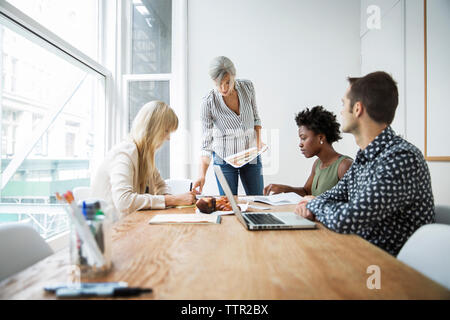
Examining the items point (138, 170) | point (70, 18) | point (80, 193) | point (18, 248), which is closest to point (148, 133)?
point (138, 170)

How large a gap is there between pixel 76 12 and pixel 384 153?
2992 millimetres

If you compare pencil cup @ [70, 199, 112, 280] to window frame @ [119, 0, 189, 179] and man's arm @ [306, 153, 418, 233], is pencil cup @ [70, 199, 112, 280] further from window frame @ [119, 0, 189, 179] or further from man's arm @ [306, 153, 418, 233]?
window frame @ [119, 0, 189, 179]

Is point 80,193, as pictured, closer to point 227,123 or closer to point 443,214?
point 227,123

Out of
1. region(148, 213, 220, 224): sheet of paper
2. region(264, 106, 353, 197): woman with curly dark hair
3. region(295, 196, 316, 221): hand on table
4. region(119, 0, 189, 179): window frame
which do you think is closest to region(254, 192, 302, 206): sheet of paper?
region(264, 106, 353, 197): woman with curly dark hair

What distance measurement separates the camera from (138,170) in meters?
1.68

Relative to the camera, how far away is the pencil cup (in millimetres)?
613

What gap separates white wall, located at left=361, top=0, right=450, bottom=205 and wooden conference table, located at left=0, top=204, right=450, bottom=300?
1578mm

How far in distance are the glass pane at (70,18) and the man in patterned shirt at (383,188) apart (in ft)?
7.32

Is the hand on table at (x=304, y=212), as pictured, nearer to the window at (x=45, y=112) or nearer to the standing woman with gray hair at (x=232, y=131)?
the standing woman with gray hair at (x=232, y=131)

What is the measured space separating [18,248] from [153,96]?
292cm

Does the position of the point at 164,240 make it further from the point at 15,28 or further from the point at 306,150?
the point at 15,28

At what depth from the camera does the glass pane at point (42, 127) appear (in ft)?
6.86

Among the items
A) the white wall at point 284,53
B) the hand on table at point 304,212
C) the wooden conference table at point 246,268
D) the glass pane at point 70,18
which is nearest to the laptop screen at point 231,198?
the wooden conference table at point 246,268

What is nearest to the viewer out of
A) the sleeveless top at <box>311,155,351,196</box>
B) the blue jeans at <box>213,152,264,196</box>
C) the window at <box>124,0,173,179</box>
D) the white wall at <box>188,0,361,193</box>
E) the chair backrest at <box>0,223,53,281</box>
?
the chair backrest at <box>0,223,53,281</box>
